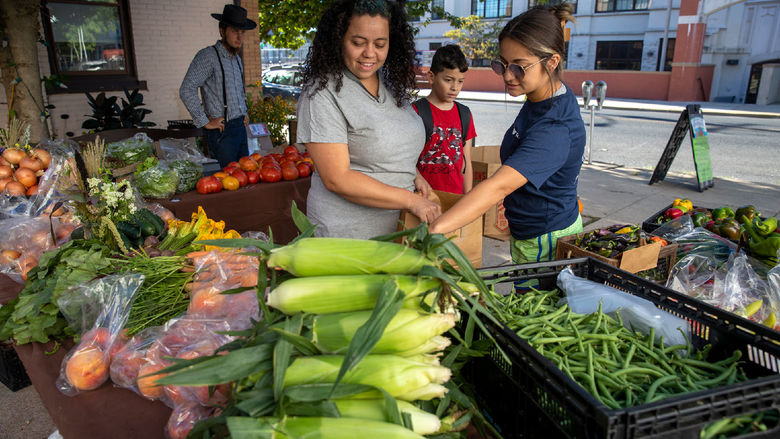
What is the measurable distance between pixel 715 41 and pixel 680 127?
21.2 m

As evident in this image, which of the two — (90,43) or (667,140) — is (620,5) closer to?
(667,140)

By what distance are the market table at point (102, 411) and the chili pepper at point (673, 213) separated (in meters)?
4.06

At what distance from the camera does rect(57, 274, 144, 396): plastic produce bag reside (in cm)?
184

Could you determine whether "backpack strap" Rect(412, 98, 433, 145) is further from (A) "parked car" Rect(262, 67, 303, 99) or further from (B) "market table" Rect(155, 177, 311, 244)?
(A) "parked car" Rect(262, 67, 303, 99)

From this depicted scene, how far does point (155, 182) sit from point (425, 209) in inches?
118

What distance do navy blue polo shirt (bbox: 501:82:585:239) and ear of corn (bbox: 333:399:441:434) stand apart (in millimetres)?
1147

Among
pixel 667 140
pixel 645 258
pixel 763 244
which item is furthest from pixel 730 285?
pixel 667 140

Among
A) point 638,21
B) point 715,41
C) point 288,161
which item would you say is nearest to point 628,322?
point 288,161

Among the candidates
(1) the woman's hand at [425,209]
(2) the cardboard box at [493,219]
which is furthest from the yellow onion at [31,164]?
(2) the cardboard box at [493,219]

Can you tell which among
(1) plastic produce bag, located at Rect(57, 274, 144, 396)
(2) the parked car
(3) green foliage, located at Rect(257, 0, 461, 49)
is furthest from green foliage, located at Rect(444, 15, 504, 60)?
(1) plastic produce bag, located at Rect(57, 274, 144, 396)

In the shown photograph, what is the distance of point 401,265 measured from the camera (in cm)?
123

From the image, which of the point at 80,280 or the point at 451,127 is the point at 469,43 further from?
the point at 80,280

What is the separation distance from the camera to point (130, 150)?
471 cm

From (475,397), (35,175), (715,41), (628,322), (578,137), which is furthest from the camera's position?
(715,41)
